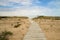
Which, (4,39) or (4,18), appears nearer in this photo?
(4,39)

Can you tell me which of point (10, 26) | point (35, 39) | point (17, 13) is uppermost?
point (17, 13)

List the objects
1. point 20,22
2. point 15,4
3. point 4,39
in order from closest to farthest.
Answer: point 4,39 → point 15,4 → point 20,22

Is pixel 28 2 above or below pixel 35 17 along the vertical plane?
above

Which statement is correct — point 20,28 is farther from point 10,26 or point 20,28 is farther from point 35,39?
point 35,39

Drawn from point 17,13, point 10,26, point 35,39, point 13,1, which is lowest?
point 35,39

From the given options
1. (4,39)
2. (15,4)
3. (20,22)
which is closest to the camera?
(4,39)

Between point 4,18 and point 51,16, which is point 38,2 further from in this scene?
point 4,18

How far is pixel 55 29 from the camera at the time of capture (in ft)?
18.7

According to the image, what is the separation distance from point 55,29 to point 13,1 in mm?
1627

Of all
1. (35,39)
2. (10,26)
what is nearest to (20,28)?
(10,26)

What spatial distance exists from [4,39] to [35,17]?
4.16 feet

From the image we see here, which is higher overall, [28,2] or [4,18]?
[28,2]

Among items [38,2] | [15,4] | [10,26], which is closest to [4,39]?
[10,26]

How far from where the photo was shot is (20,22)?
257 inches
